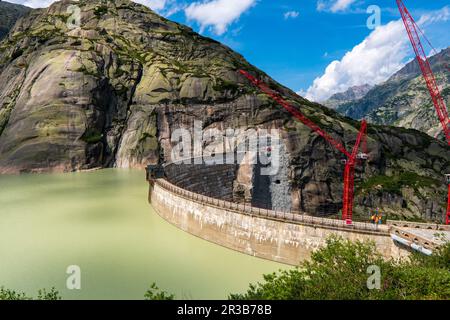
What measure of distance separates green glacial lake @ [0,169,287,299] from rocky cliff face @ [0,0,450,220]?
38.0 m

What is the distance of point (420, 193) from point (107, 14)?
148274 mm

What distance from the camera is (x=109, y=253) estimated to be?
1508 inches

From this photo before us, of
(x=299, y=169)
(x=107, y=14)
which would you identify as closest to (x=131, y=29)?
(x=107, y=14)

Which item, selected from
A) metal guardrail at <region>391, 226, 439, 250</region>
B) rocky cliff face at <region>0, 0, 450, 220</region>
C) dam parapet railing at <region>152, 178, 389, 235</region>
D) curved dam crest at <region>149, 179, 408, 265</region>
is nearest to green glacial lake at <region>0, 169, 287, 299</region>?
curved dam crest at <region>149, 179, 408, 265</region>

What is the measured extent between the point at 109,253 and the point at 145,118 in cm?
7611

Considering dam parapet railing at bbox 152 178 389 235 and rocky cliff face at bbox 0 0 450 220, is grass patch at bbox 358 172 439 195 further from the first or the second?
dam parapet railing at bbox 152 178 389 235

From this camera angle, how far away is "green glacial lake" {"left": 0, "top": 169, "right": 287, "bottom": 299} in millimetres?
31078

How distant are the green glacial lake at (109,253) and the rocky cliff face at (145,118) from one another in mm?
37980

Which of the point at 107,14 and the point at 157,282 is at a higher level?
the point at 107,14

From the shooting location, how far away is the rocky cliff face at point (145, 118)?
320 feet

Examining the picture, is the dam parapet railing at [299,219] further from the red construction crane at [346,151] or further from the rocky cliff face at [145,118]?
the red construction crane at [346,151]

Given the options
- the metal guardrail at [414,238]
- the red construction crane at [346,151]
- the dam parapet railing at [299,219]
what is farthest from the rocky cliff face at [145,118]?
the metal guardrail at [414,238]

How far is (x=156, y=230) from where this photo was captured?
155ft
